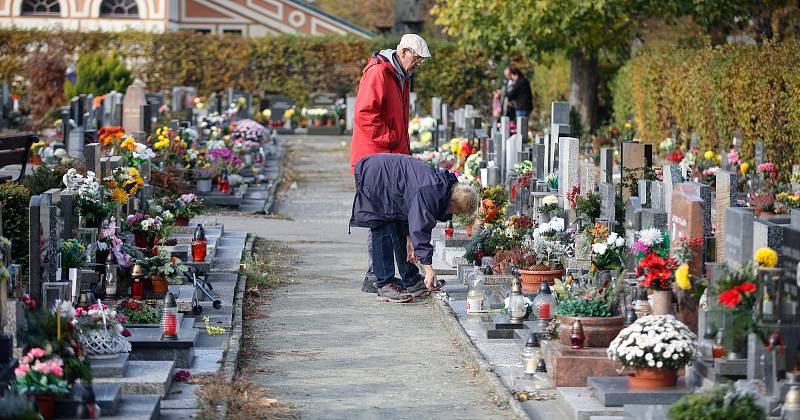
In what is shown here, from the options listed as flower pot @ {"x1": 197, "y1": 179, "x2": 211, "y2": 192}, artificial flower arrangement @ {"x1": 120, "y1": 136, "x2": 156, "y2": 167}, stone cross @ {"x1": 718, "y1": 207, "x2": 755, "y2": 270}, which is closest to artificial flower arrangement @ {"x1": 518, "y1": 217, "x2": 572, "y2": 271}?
stone cross @ {"x1": 718, "y1": 207, "x2": 755, "y2": 270}

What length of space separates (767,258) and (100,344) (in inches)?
141

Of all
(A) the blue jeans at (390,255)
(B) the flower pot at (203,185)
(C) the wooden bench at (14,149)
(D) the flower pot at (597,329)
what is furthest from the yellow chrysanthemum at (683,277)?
(B) the flower pot at (203,185)

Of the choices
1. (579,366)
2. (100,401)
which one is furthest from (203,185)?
(100,401)

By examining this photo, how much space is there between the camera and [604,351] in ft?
25.9

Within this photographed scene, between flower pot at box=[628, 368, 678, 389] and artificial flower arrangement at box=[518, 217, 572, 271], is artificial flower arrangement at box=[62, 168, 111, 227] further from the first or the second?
flower pot at box=[628, 368, 678, 389]

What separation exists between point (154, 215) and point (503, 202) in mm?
3291

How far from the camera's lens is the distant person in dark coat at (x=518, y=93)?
25.0 metres

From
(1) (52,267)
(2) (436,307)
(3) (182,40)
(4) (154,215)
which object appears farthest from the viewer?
(3) (182,40)

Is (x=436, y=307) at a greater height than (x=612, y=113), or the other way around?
(x=612, y=113)

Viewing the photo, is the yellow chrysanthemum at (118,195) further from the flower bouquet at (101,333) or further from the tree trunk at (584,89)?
the tree trunk at (584,89)

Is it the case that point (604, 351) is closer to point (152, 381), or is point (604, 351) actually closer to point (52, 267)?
point (152, 381)

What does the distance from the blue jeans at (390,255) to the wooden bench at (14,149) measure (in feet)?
16.8

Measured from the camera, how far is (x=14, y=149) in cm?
1511

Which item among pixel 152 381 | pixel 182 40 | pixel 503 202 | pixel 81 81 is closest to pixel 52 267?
pixel 152 381
